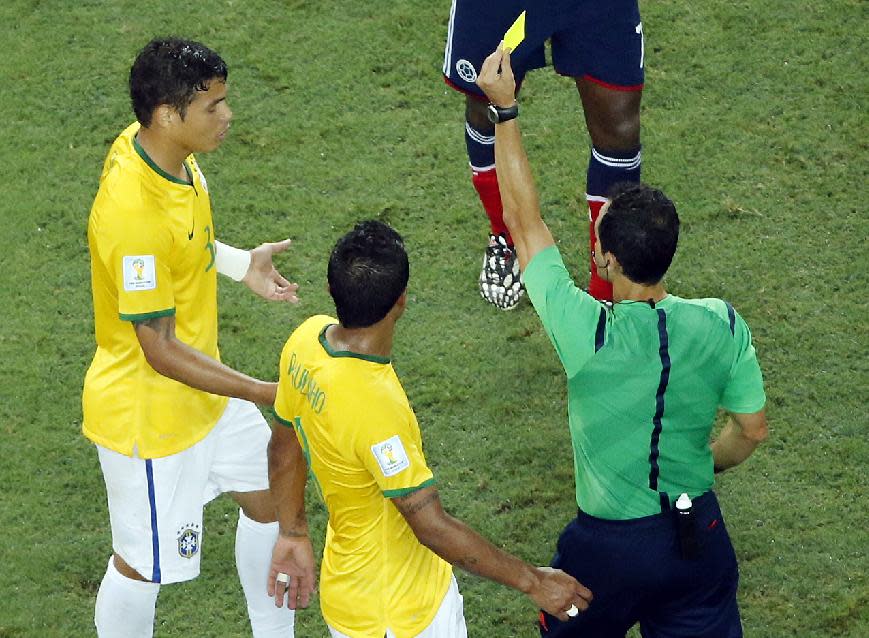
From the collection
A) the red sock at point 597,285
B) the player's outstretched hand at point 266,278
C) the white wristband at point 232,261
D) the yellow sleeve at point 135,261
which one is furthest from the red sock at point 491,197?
the yellow sleeve at point 135,261

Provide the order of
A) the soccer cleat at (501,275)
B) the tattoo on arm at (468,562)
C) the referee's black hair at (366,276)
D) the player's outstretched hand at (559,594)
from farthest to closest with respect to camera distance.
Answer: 1. the soccer cleat at (501,275)
2. the player's outstretched hand at (559,594)
3. the tattoo on arm at (468,562)
4. the referee's black hair at (366,276)

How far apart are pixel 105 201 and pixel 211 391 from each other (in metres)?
0.64

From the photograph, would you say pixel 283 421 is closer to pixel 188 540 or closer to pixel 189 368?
pixel 189 368

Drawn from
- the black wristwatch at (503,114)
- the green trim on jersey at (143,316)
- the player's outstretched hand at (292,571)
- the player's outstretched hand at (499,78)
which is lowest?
the player's outstretched hand at (292,571)

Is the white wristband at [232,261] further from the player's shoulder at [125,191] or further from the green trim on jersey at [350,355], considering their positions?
the green trim on jersey at [350,355]

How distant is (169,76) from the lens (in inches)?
166

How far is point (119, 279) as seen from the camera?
13.6 feet

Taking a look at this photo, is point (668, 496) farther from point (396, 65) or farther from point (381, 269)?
point (396, 65)

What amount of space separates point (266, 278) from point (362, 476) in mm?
1321

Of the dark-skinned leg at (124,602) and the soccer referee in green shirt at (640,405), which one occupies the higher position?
the soccer referee in green shirt at (640,405)

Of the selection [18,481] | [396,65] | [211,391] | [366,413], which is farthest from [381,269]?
[396,65]

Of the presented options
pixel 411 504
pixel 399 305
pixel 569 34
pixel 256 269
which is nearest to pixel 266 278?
pixel 256 269

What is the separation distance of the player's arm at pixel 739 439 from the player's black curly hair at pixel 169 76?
1.86 metres

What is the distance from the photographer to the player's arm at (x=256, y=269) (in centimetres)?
486
